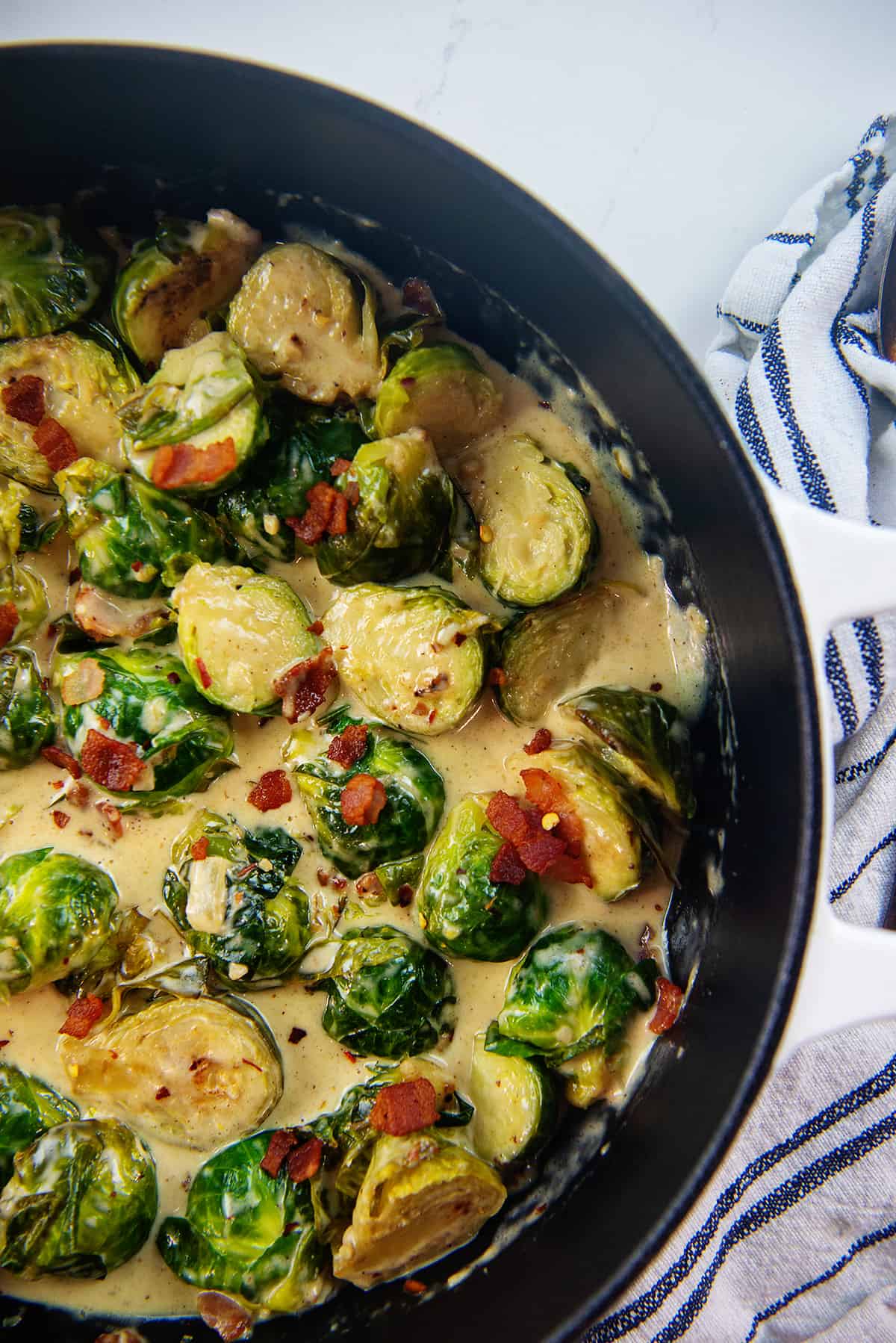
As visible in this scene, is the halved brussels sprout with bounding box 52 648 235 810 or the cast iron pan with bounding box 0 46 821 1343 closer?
the cast iron pan with bounding box 0 46 821 1343

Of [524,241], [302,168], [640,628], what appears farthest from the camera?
[640,628]

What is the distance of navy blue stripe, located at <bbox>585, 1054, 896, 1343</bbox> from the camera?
2.60 meters

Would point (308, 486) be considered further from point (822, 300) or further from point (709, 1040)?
point (709, 1040)

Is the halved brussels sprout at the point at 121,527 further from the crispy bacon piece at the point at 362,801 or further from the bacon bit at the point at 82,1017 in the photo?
the bacon bit at the point at 82,1017

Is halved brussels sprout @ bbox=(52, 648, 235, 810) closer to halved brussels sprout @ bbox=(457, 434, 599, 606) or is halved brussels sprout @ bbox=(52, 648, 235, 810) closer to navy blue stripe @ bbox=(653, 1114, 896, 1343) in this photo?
halved brussels sprout @ bbox=(457, 434, 599, 606)

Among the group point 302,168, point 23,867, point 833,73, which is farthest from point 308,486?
point 833,73

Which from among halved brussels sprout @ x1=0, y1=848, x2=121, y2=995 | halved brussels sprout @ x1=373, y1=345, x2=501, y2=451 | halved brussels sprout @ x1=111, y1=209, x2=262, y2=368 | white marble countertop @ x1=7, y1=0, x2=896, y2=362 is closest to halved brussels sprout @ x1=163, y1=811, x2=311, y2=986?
halved brussels sprout @ x1=0, y1=848, x2=121, y2=995

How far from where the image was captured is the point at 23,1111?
2.46 meters

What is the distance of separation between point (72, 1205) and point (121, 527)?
5.09ft

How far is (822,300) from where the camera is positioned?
2627 millimetres

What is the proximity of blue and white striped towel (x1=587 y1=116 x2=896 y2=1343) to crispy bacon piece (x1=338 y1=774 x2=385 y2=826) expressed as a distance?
1140mm

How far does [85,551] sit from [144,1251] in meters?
1.70

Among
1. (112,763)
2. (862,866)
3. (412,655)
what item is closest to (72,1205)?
(112,763)

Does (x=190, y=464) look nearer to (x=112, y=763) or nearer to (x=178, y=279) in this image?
(x=178, y=279)
